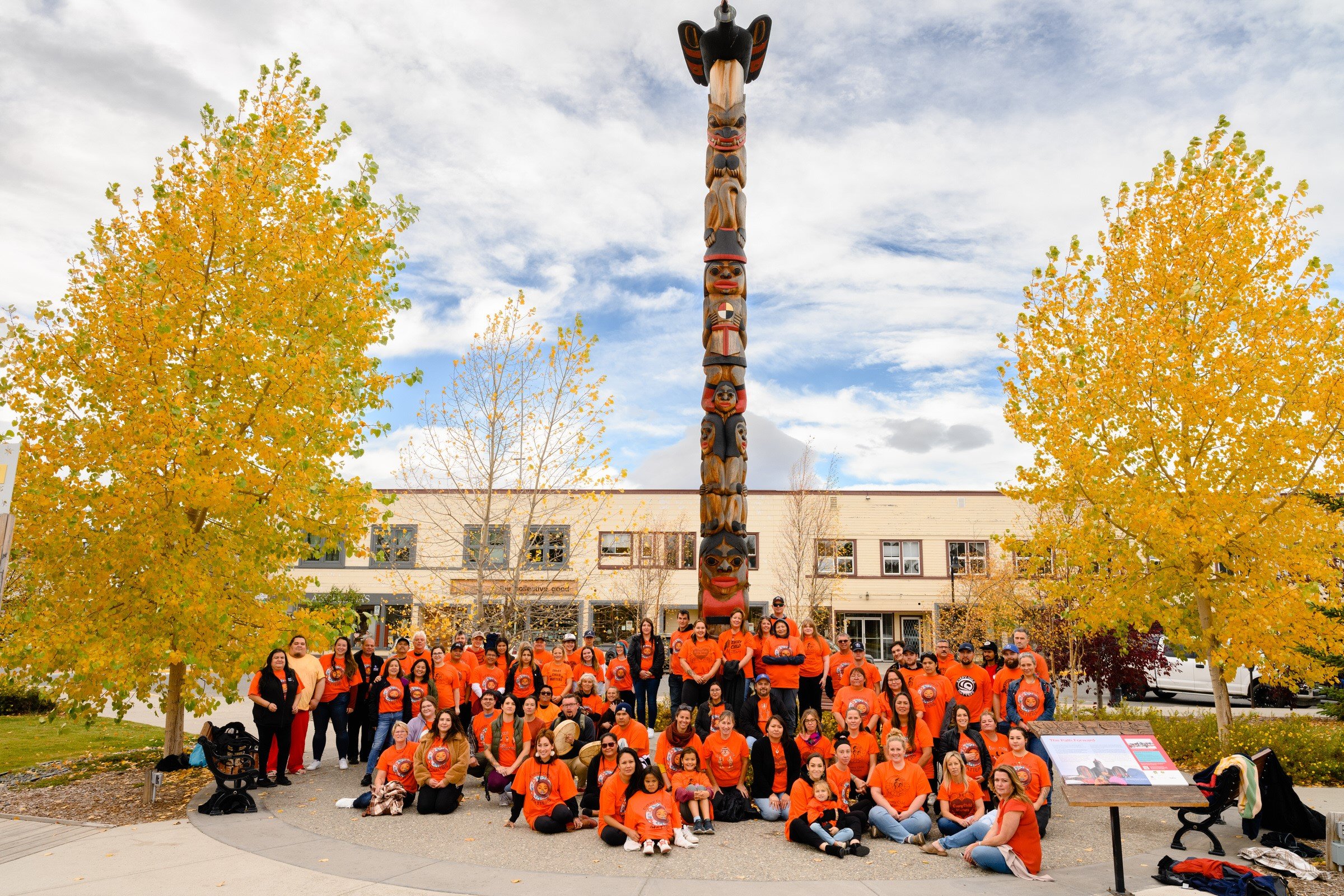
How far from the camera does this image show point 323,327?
40.9 ft

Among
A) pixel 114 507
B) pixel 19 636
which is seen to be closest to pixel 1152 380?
pixel 114 507

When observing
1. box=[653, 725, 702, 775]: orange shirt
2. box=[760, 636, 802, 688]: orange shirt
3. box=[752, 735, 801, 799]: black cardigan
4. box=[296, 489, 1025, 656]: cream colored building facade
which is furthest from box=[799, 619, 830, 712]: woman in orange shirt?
box=[296, 489, 1025, 656]: cream colored building facade

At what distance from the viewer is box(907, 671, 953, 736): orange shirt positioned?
10703mm

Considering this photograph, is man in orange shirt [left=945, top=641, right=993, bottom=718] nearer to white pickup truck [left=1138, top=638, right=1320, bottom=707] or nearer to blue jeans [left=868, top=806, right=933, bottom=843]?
blue jeans [left=868, top=806, right=933, bottom=843]

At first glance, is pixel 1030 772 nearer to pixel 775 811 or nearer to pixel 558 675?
pixel 775 811

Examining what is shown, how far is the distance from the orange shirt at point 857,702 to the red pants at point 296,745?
715 centimetres

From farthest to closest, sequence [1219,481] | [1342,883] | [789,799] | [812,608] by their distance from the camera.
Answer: [812,608], [1219,481], [789,799], [1342,883]

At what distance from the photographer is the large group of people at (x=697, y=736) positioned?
868 cm

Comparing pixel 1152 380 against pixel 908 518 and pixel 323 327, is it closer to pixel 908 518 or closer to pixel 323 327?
pixel 323 327

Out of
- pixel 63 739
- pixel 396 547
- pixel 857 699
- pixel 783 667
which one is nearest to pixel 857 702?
pixel 857 699

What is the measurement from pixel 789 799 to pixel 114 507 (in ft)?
28.4

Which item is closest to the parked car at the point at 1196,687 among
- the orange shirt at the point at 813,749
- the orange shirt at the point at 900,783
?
the orange shirt at the point at 813,749

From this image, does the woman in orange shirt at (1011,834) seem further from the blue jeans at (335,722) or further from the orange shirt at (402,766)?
the blue jeans at (335,722)

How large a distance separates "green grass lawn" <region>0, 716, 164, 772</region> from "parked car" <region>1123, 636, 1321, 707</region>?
907 inches
